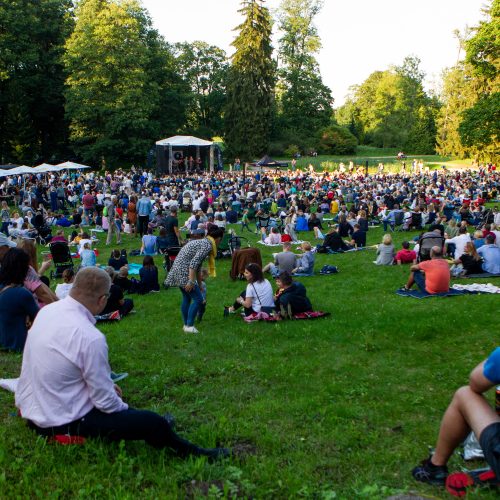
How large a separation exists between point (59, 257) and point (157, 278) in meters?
3.36

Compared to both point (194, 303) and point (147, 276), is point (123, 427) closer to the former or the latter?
point (194, 303)

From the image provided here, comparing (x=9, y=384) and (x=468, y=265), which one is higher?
(x=468, y=265)

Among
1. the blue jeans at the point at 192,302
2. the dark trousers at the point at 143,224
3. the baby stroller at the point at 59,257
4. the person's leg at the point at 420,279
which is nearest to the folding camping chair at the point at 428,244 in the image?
the person's leg at the point at 420,279

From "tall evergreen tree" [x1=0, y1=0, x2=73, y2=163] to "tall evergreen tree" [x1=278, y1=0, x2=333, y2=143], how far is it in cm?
2456

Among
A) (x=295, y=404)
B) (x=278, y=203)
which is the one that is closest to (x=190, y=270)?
(x=295, y=404)

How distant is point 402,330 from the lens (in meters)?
7.32

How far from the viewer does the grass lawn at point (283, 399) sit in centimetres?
342

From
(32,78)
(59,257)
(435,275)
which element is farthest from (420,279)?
(32,78)

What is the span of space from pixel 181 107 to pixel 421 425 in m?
51.0

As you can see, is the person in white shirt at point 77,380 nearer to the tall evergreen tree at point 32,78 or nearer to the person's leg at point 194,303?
the person's leg at point 194,303

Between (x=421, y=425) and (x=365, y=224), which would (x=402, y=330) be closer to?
(x=421, y=425)

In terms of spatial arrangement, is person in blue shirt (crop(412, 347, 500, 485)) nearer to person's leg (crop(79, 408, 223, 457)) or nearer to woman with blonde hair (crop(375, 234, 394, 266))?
person's leg (crop(79, 408, 223, 457))

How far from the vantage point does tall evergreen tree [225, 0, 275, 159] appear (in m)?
52.6

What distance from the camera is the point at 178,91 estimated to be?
52.1 meters
